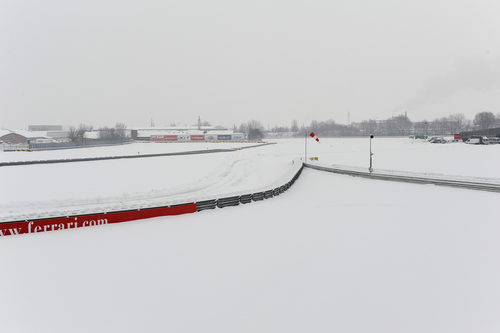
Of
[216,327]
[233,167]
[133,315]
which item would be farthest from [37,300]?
[233,167]

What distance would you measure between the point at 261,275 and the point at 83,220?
1096cm

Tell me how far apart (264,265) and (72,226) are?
11.0 meters

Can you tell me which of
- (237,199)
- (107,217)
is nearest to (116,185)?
(107,217)

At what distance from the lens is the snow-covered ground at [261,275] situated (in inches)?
289

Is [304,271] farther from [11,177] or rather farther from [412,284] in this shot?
[11,177]

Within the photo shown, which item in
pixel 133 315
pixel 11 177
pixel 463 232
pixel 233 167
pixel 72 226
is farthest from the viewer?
pixel 233 167

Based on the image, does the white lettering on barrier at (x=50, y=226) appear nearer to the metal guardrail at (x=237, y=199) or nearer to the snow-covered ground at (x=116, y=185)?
the snow-covered ground at (x=116, y=185)

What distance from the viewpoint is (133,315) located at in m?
7.57

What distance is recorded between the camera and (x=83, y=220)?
49.6 ft

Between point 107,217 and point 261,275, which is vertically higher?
point 107,217

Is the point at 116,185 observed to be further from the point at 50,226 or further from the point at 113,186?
the point at 50,226

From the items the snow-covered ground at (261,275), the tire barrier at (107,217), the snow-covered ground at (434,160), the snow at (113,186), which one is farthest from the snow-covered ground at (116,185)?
the snow-covered ground at (261,275)

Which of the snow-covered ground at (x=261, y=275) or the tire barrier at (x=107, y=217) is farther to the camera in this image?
the tire barrier at (x=107, y=217)

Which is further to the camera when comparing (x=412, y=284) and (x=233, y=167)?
(x=233, y=167)
